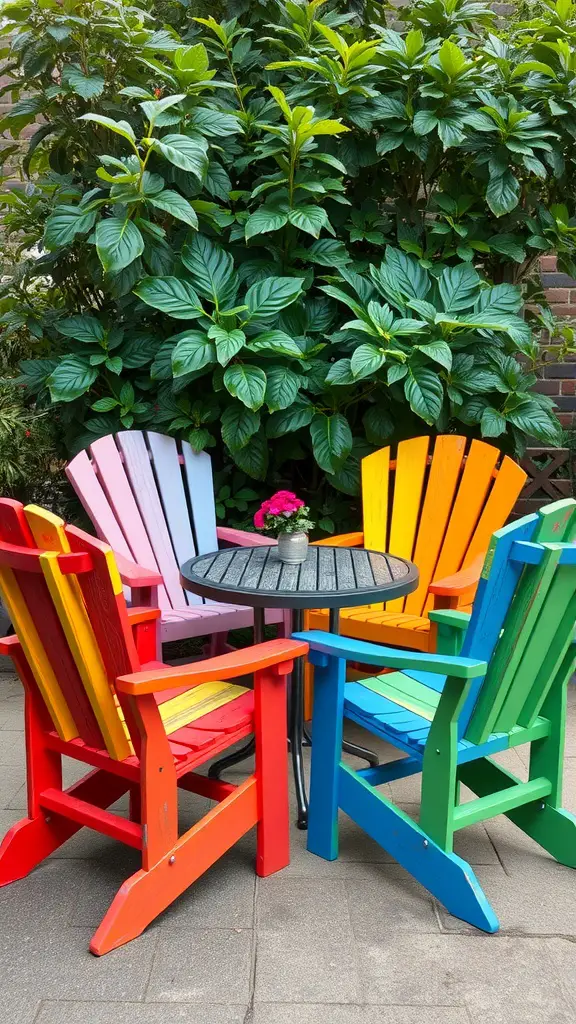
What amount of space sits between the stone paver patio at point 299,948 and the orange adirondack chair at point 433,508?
1.00m

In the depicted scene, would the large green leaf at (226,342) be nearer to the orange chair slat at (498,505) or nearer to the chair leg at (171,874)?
the orange chair slat at (498,505)

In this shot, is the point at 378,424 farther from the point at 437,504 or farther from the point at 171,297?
the point at 171,297

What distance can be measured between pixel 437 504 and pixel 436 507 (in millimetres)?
12

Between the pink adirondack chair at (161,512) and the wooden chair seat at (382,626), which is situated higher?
the pink adirondack chair at (161,512)

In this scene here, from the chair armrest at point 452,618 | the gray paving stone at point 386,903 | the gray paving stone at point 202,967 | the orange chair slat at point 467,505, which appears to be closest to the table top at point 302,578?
the chair armrest at point 452,618

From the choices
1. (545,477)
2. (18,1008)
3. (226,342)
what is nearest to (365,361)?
(226,342)

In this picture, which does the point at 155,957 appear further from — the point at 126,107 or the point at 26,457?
the point at 126,107

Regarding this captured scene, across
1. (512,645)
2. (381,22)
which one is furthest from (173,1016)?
(381,22)

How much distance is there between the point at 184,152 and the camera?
9.70 feet

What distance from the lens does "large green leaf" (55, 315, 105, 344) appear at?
11.0 feet

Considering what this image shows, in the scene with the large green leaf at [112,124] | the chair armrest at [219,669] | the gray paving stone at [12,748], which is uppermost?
the large green leaf at [112,124]

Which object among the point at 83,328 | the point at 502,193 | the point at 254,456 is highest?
the point at 502,193

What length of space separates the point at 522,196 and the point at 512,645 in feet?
8.42

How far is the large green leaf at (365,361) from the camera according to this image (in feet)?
9.85
